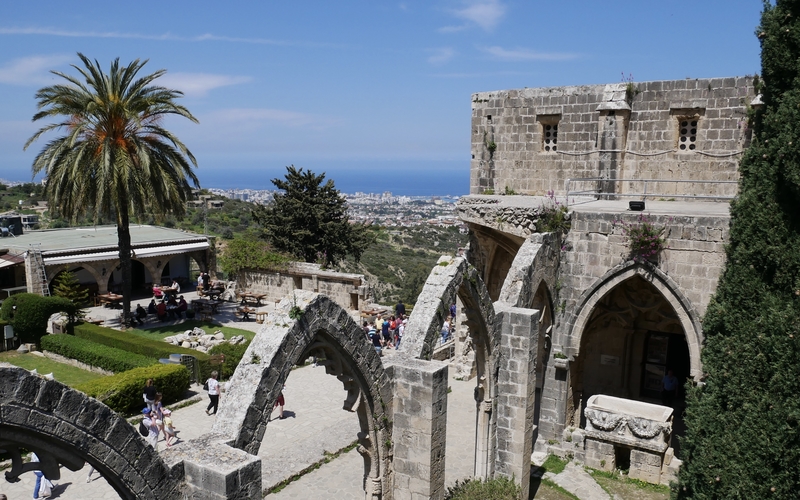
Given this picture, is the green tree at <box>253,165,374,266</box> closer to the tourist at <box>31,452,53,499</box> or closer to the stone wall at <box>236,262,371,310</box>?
the stone wall at <box>236,262,371,310</box>

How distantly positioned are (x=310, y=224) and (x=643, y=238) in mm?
19013

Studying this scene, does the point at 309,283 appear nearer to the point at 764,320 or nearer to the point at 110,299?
the point at 110,299

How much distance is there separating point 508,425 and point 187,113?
14826 mm

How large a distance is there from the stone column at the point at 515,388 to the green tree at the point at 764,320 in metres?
2.69

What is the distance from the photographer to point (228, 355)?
55.4 feet

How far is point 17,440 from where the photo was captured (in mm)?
4129

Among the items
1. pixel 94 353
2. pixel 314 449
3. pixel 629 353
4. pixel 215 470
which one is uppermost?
pixel 215 470

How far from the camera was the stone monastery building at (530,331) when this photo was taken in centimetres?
512

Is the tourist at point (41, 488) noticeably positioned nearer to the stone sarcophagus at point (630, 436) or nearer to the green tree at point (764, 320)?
the stone sarcophagus at point (630, 436)

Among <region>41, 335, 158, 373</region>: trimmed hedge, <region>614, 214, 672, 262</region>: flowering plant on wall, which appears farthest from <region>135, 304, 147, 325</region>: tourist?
<region>614, 214, 672, 262</region>: flowering plant on wall

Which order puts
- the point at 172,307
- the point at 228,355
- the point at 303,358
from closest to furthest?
the point at 303,358
the point at 228,355
the point at 172,307

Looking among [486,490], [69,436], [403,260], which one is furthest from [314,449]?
[403,260]

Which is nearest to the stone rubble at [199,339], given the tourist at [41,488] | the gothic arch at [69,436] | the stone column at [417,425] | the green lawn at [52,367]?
the green lawn at [52,367]

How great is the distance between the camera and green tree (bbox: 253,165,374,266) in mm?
28250
